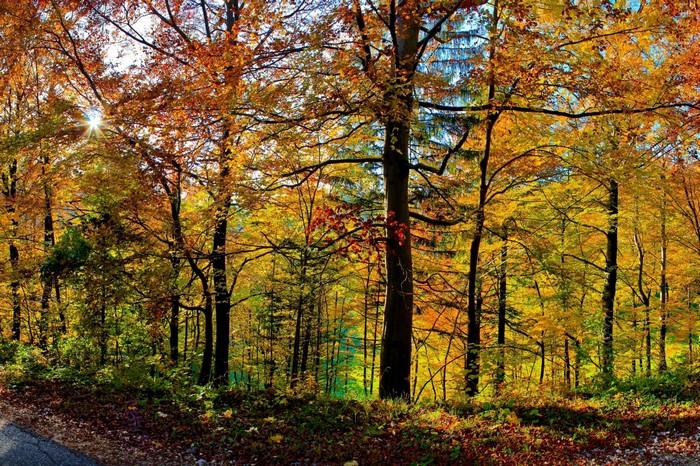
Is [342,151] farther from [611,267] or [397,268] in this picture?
[611,267]

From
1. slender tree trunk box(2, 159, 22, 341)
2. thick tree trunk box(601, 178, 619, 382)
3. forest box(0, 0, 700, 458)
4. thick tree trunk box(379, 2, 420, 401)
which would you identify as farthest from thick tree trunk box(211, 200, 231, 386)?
thick tree trunk box(601, 178, 619, 382)

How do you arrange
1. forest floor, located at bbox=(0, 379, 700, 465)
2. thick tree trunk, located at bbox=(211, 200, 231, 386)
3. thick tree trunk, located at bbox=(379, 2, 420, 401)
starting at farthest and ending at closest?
thick tree trunk, located at bbox=(211, 200, 231, 386)
thick tree trunk, located at bbox=(379, 2, 420, 401)
forest floor, located at bbox=(0, 379, 700, 465)

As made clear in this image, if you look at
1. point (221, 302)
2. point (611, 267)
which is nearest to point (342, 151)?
point (221, 302)

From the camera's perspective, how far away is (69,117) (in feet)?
28.7

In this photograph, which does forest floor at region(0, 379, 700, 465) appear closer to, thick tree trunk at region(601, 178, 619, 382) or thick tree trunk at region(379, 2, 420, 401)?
thick tree trunk at region(379, 2, 420, 401)

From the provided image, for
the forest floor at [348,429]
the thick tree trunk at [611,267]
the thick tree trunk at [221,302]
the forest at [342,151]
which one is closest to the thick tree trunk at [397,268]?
the forest at [342,151]

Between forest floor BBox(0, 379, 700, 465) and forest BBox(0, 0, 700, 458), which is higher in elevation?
forest BBox(0, 0, 700, 458)

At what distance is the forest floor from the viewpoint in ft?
15.4

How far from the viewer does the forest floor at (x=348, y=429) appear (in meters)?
4.68

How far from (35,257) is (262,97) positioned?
10.6m

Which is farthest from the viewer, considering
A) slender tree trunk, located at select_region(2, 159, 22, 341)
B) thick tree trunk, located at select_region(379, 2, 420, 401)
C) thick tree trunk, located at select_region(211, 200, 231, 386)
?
slender tree trunk, located at select_region(2, 159, 22, 341)

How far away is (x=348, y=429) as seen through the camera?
5.58 metres

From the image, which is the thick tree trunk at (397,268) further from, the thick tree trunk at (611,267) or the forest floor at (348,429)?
the thick tree trunk at (611,267)

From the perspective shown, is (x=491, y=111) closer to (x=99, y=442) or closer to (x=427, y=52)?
(x=427, y=52)
